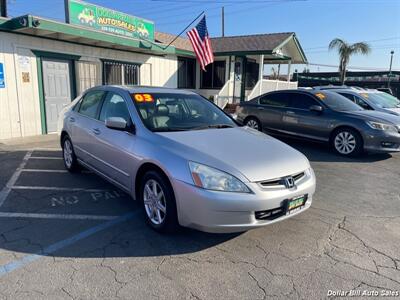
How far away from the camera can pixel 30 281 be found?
8.78ft

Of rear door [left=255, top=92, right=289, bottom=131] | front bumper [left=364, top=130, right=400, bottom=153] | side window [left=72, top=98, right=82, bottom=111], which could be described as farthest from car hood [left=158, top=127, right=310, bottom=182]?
rear door [left=255, top=92, right=289, bottom=131]

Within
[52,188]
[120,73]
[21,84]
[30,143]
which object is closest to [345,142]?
[52,188]

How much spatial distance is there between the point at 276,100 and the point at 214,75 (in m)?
9.25

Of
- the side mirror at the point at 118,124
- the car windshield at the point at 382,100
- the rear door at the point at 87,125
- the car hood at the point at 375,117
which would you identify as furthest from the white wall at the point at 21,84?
the car windshield at the point at 382,100

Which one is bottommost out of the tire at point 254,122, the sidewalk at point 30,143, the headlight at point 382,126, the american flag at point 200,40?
the sidewalk at point 30,143

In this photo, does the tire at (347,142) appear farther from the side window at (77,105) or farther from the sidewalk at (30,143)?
the sidewalk at (30,143)

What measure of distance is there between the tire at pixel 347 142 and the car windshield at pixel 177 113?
400 cm

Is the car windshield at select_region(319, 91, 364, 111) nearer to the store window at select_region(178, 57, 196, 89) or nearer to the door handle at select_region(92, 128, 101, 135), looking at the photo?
the door handle at select_region(92, 128, 101, 135)

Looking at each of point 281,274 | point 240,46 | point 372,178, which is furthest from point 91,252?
point 240,46

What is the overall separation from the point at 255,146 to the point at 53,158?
5.06 metres

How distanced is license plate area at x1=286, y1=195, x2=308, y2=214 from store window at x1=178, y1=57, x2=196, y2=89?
13235 millimetres

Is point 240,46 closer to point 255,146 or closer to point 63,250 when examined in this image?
point 255,146

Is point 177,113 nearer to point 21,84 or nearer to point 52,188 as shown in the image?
point 52,188

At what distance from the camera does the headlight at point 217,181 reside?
297cm
